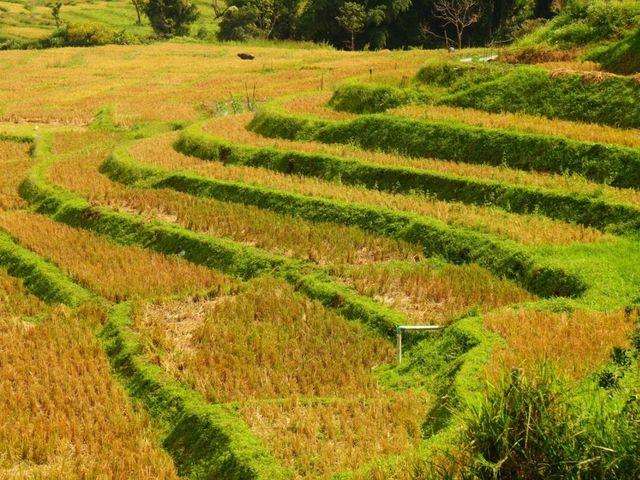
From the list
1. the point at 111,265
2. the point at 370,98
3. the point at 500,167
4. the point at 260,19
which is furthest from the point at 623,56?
the point at 260,19

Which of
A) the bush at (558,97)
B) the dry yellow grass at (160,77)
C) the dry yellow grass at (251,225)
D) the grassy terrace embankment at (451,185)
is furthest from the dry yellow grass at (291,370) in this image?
the dry yellow grass at (160,77)

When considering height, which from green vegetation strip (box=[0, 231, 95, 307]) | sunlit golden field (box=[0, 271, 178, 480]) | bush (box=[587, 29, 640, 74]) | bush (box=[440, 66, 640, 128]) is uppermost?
bush (box=[587, 29, 640, 74])

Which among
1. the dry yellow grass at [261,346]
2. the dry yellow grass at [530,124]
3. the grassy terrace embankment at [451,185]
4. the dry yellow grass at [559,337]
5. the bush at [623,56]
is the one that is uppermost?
the bush at [623,56]

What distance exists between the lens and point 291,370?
316 inches

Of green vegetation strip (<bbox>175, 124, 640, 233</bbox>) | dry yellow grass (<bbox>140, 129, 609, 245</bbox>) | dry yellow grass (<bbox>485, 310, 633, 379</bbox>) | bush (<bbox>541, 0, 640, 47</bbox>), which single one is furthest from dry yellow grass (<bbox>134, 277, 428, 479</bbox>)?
bush (<bbox>541, 0, 640, 47</bbox>)

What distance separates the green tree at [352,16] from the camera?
43.9 metres

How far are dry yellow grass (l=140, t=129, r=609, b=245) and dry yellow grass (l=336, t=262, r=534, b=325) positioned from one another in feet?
3.65

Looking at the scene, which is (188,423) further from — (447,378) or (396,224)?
(396,224)

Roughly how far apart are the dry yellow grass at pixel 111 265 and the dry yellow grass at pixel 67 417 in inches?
61.5

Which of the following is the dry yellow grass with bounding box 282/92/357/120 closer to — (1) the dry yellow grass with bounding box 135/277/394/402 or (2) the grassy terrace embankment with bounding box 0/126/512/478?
(1) the dry yellow grass with bounding box 135/277/394/402

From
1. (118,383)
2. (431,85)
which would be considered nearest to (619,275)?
(118,383)

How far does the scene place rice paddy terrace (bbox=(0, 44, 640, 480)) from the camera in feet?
21.7

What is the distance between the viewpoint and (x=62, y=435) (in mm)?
6902

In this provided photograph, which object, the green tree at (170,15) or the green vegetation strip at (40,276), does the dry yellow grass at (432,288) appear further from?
the green tree at (170,15)
